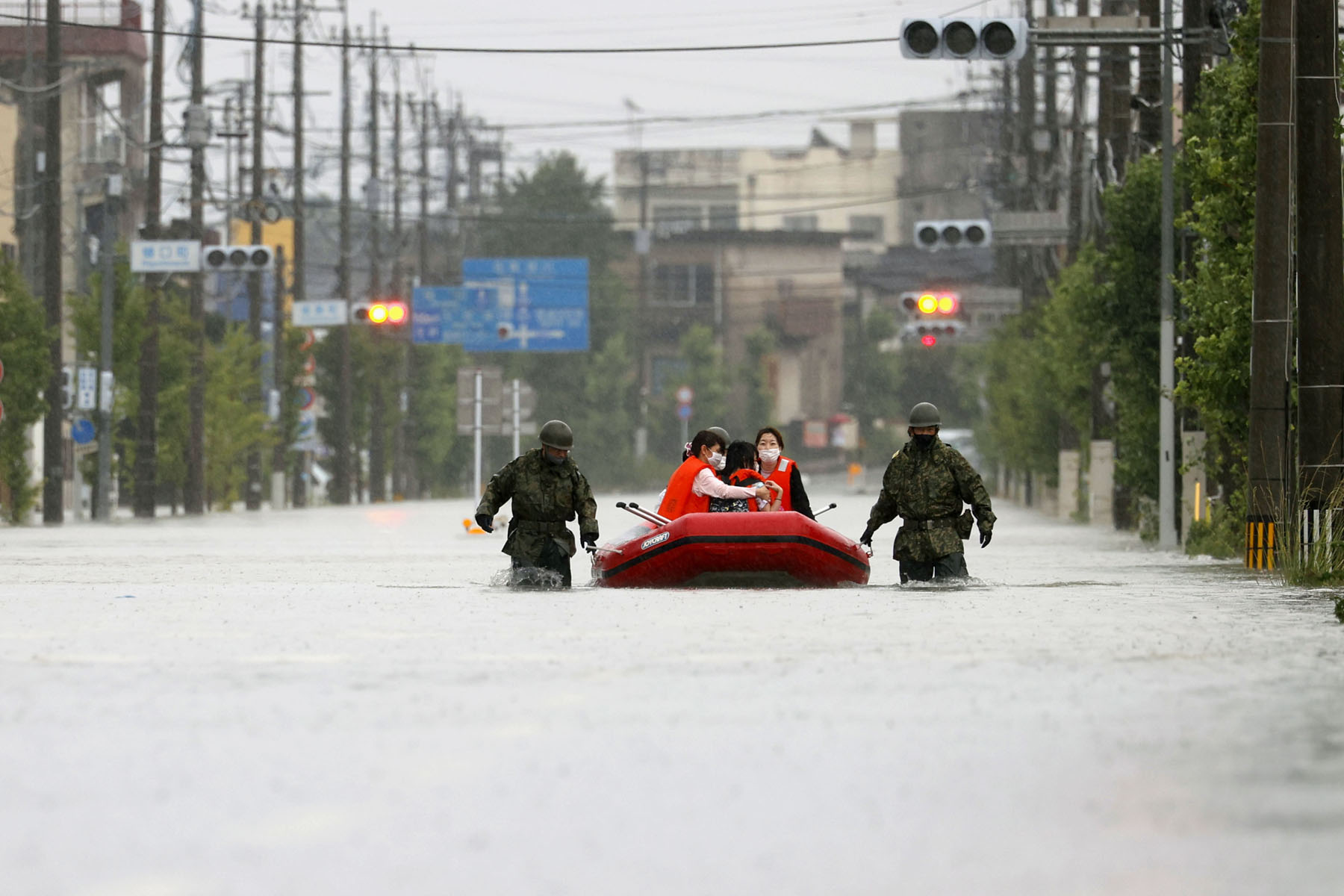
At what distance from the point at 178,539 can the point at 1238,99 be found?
64.5ft

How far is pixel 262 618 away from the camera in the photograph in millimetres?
18484

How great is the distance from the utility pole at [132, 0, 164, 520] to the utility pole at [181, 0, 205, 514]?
8.55ft

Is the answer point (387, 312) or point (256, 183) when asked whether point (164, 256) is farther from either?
point (256, 183)

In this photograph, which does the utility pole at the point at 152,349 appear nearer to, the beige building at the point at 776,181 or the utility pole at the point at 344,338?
the utility pole at the point at 344,338

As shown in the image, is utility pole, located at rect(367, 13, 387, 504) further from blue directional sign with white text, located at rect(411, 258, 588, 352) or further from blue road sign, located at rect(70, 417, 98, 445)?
blue road sign, located at rect(70, 417, 98, 445)

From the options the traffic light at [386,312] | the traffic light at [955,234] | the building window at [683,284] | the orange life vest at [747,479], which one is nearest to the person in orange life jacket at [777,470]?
the orange life vest at [747,479]

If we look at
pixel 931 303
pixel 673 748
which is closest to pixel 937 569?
→ pixel 673 748

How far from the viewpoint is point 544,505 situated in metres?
22.5

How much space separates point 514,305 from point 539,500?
5210 cm

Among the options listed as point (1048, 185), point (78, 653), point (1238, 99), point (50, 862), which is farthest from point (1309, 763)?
point (1048, 185)

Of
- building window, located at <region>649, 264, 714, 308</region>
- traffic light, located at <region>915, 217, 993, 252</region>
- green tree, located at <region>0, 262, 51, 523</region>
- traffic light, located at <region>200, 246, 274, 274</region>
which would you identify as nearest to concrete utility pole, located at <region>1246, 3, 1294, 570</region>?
traffic light, located at <region>915, 217, 993, 252</region>

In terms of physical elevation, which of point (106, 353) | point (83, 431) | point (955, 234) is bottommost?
point (83, 431)

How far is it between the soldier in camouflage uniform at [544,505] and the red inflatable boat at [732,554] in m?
0.54

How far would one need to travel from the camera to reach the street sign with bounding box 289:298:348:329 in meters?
63.0
